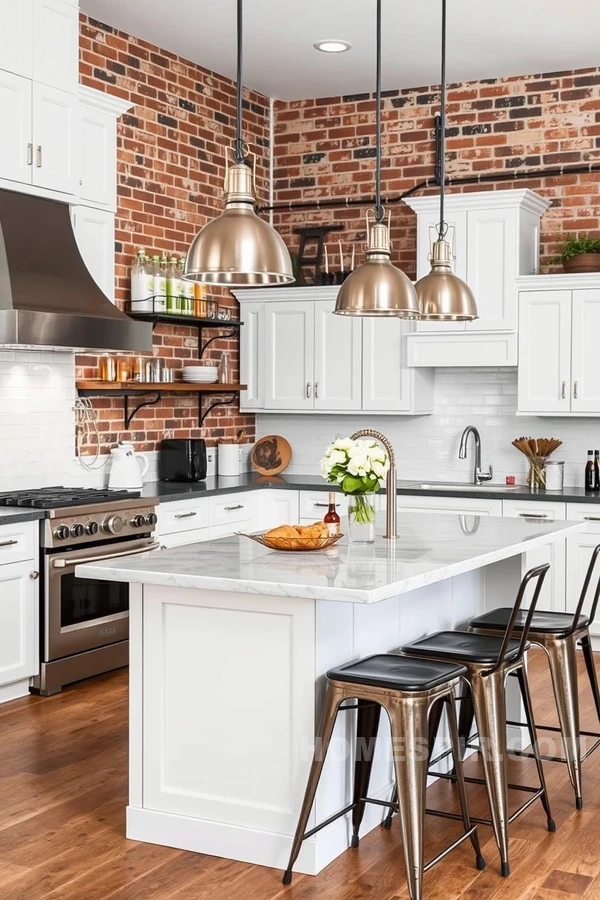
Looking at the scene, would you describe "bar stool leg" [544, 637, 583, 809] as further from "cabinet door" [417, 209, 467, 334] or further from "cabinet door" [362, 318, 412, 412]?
"cabinet door" [362, 318, 412, 412]

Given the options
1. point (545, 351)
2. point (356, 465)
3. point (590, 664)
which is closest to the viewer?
point (356, 465)

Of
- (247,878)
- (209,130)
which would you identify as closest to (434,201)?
(209,130)

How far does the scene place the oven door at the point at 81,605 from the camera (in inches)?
212

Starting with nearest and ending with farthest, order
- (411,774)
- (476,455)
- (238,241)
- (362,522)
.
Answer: (238,241), (411,774), (362,522), (476,455)

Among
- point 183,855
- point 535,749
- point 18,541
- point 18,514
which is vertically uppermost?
point 18,514

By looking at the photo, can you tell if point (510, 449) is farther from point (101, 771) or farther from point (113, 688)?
point (101, 771)

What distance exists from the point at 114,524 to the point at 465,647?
242 centimetres

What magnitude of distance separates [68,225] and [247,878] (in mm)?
3555

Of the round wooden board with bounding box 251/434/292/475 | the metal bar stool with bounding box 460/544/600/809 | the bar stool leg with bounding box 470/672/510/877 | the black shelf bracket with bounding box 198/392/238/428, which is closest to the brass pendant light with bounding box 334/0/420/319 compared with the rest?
the metal bar stool with bounding box 460/544/600/809

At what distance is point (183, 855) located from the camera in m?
3.59

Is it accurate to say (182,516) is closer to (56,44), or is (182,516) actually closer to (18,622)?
(18,622)

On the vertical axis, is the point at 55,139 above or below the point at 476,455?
above

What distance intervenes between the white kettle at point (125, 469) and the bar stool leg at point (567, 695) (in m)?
3.01

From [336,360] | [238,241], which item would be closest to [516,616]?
[238,241]
